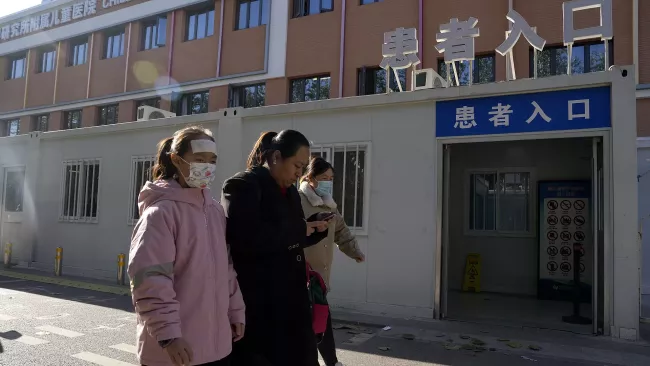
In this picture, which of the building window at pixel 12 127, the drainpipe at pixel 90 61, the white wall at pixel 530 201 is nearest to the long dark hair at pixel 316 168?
the white wall at pixel 530 201

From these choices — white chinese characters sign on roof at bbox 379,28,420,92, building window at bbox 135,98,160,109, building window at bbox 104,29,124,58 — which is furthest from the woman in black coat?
building window at bbox 104,29,124,58

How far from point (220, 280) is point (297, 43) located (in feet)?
46.3

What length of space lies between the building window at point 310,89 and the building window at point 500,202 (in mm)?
6027

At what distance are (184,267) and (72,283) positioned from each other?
9.47 metres

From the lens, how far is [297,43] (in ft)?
51.1

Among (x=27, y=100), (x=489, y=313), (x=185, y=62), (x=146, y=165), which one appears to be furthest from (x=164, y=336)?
(x=27, y=100)

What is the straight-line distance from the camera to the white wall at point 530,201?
9.89 metres

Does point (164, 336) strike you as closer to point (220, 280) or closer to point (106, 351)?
point (220, 280)

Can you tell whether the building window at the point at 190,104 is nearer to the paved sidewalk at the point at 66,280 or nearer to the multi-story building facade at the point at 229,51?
the multi-story building facade at the point at 229,51

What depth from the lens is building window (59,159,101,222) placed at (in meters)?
11.9

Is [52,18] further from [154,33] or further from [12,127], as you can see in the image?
[154,33]

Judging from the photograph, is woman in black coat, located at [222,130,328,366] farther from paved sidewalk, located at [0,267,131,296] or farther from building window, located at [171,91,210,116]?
building window, located at [171,91,210,116]

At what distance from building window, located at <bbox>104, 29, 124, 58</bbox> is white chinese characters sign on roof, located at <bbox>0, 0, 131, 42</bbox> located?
110 centimetres

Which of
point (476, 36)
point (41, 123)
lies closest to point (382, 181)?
point (476, 36)
